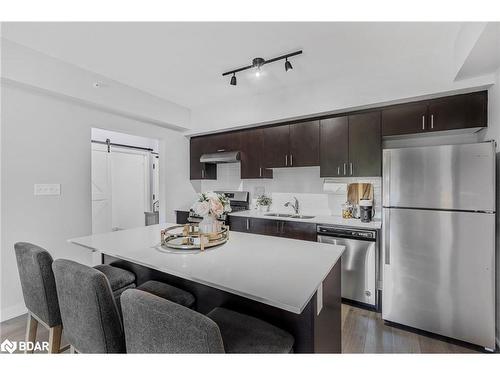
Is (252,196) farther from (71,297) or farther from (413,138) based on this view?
(71,297)

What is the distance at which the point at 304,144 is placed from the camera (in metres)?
3.08

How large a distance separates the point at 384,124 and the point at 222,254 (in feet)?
7.25

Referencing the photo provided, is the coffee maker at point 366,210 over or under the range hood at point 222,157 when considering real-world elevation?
under

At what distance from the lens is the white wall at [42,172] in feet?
7.29

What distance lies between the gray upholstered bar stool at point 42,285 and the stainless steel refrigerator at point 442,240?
2.49 metres

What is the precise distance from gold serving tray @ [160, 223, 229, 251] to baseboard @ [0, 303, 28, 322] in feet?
5.87

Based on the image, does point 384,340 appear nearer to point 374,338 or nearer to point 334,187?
point 374,338

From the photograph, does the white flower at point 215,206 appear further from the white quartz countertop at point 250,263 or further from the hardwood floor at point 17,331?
the hardwood floor at point 17,331

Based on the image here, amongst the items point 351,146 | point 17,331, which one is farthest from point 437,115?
point 17,331

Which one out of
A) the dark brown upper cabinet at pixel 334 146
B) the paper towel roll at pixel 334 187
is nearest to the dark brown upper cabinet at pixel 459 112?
the dark brown upper cabinet at pixel 334 146

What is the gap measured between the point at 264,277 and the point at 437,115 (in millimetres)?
2367

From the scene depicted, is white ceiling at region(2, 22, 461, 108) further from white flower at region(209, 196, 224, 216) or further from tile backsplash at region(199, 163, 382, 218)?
white flower at region(209, 196, 224, 216)

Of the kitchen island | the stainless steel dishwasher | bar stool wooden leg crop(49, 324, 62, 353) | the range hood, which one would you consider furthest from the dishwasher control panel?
bar stool wooden leg crop(49, 324, 62, 353)

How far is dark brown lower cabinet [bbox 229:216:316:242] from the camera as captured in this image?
9.21 ft
